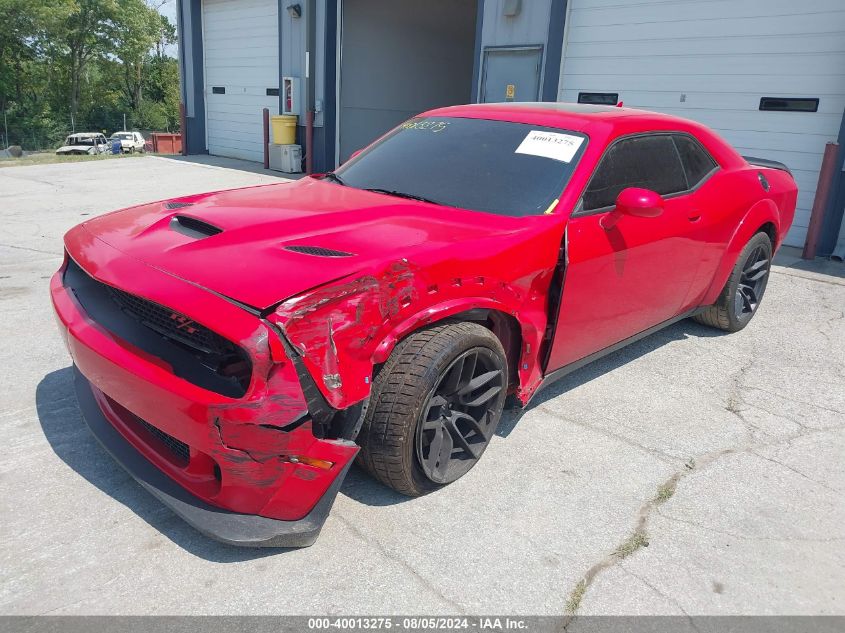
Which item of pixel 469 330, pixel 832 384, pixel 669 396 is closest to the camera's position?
pixel 469 330

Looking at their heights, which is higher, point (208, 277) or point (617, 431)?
point (208, 277)

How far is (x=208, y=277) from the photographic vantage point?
7.69ft

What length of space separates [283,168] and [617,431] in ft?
39.0

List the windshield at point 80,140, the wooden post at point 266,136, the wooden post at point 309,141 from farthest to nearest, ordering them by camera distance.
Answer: the windshield at point 80,140
the wooden post at point 266,136
the wooden post at point 309,141

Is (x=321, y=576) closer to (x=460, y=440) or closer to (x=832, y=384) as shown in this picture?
(x=460, y=440)

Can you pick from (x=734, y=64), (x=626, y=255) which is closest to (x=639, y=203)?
(x=626, y=255)

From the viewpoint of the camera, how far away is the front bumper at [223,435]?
83.4 inches

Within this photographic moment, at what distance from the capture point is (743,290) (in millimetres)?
5109

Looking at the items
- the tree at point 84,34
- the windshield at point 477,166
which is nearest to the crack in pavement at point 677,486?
the windshield at point 477,166

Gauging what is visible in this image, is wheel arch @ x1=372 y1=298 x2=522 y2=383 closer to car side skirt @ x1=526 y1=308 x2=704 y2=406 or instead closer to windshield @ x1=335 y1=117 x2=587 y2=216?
car side skirt @ x1=526 y1=308 x2=704 y2=406

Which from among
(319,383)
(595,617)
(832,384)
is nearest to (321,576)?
(319,383)

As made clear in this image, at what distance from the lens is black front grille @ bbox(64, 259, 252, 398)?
2.22 metres

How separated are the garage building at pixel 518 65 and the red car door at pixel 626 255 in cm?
505

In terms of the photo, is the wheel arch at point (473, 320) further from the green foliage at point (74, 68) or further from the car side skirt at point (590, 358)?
the green foliage at point (74, 68)
